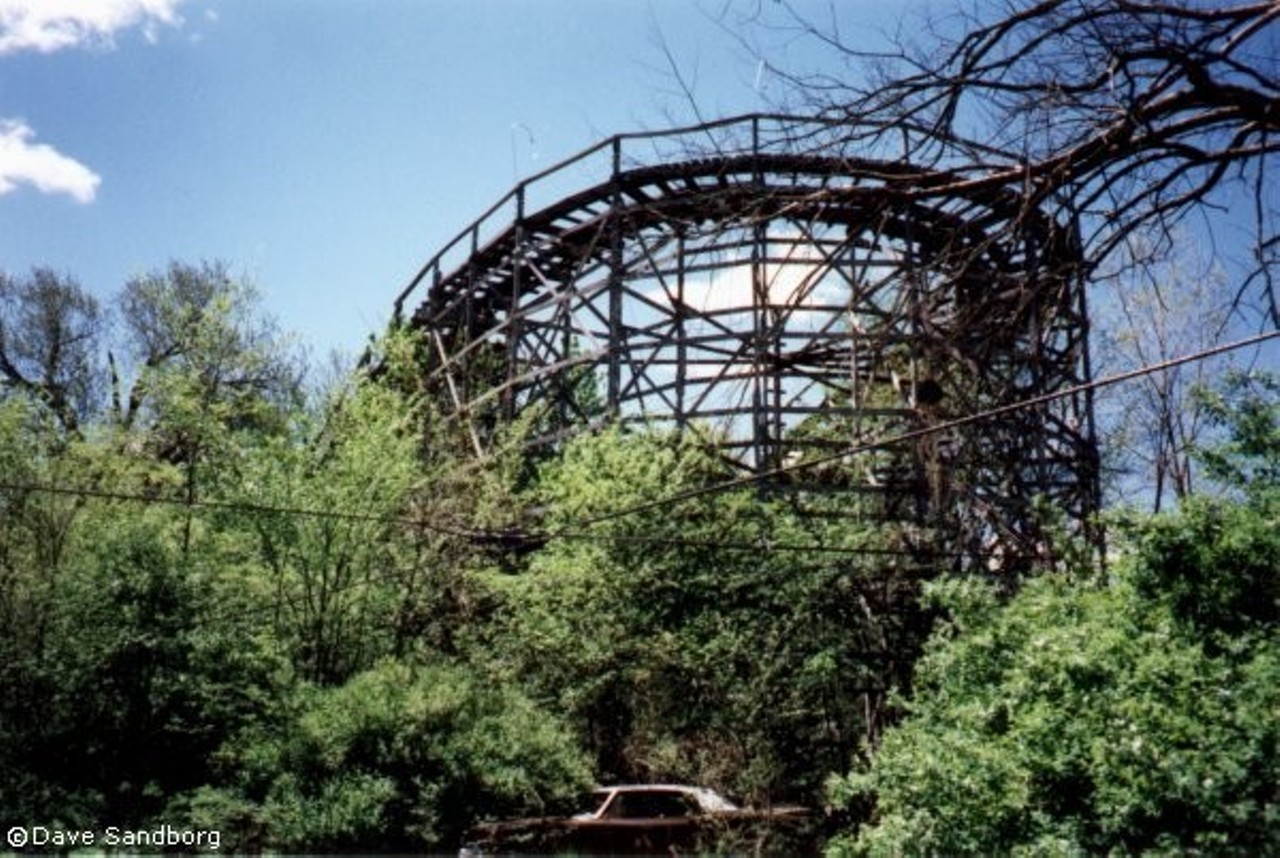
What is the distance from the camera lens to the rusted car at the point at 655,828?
10945 millimetres

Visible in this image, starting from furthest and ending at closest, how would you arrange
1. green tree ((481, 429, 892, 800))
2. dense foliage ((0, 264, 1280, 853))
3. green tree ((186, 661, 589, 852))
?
green tree ((481, 429, 892, 800)) < green tree ((186, 661, 589, 852)) < dense foliage ((0, 264, 1280, 853))

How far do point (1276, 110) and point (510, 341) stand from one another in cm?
1515

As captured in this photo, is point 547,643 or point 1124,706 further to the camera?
point 547,643

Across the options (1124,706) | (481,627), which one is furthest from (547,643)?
(1124,706)

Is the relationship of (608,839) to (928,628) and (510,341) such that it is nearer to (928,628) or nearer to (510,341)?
(928,628)

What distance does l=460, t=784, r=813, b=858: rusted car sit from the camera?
1095 centimetres

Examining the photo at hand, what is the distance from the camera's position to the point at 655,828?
11.6 meters

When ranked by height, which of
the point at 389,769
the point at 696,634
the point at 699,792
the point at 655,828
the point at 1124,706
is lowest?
the point at 655,828

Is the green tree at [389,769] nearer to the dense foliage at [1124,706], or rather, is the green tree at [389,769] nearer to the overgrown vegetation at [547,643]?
the overgrown vegetation at [547,643]

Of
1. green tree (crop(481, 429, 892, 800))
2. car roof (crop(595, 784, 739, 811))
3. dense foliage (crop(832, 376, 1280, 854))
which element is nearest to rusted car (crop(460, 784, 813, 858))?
car roof (crop(595, 784, 739, 811))

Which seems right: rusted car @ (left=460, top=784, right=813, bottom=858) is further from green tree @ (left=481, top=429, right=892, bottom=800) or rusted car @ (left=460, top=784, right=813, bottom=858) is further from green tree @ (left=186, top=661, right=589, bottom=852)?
green tree @ (left=481, top=429, right=892, bottom=800)

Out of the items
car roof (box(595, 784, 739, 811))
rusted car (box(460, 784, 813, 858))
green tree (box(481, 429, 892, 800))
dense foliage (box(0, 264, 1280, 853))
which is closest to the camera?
dense foliage (box(0, 264, 1280, 853))

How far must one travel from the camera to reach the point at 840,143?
4.70 m

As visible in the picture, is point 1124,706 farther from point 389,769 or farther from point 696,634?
point 389,769
